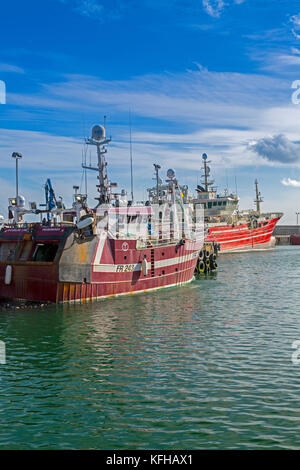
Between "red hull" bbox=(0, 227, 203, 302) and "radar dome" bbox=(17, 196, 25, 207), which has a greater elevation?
"radar dome" bbox=(17, 196, 25, 207)

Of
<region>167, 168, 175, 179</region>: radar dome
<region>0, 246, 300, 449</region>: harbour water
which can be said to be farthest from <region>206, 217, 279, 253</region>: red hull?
<region>0, 246, 300, 449</region>: harbour water

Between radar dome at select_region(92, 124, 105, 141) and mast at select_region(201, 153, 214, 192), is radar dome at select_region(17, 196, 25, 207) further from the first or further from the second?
mast at select_region(201, 153, 214, 192)

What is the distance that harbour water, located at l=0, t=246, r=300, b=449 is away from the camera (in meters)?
10.7

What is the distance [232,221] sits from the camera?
94438mm

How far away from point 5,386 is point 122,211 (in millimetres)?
22578

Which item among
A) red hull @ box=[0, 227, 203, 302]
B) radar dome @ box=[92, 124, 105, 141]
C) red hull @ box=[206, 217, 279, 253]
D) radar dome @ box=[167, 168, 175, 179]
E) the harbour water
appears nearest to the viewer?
the harbour water

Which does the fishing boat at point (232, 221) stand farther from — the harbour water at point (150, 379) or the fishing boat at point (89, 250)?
the harbour water at point (150, 379)

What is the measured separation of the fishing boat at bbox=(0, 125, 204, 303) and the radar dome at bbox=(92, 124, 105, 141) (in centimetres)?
8

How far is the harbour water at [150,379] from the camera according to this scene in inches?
421

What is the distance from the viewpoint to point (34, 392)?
44.5 ft

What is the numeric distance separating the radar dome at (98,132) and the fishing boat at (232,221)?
167 ft

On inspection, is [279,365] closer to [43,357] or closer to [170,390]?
[170,390]

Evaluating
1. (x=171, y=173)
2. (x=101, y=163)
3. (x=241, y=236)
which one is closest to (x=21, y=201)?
(x=101, y=163)

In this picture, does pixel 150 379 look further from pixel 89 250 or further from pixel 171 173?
pixel 171 173
